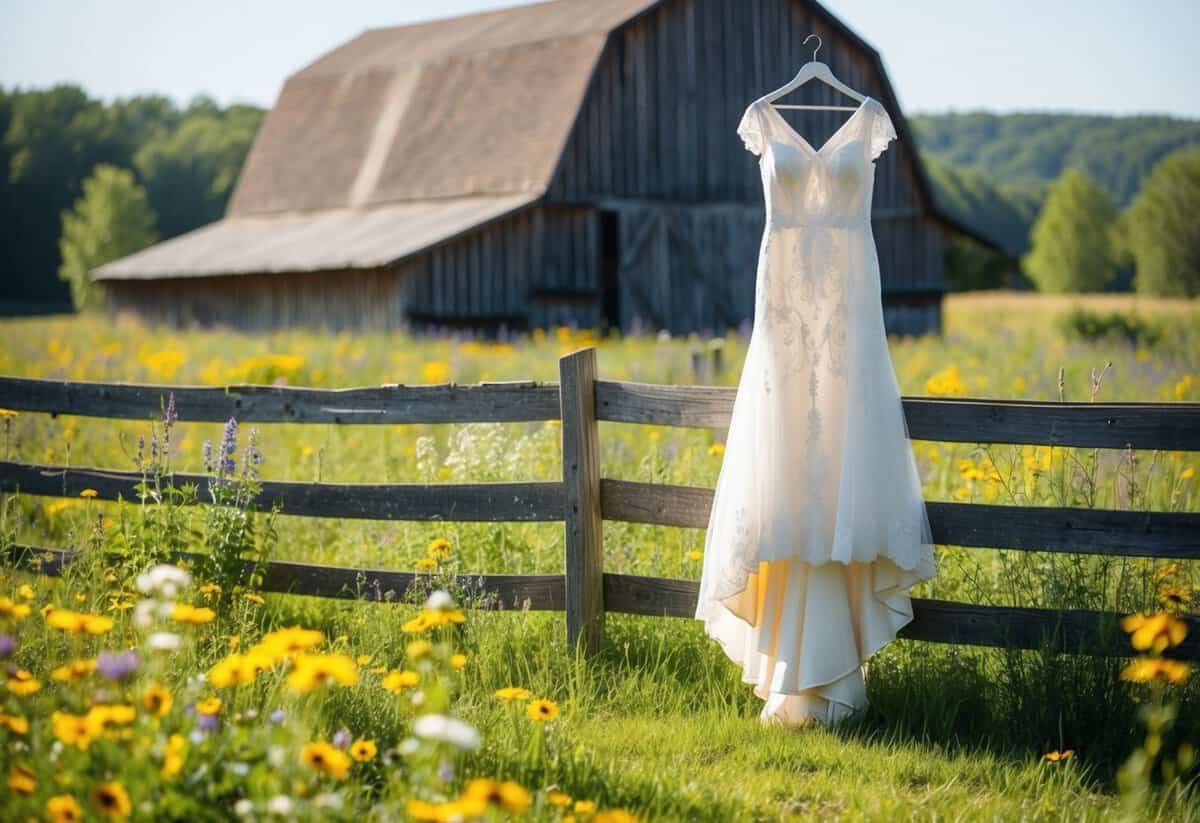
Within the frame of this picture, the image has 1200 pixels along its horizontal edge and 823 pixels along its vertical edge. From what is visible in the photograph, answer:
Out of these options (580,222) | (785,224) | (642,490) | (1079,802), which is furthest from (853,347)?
(580,222)

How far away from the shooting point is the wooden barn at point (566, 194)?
2023 cm

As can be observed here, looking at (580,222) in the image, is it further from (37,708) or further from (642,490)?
(37,708)

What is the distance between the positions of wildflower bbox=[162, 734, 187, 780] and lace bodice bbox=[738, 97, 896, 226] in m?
2.57

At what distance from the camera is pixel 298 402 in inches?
205

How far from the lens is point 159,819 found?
2.69 meters

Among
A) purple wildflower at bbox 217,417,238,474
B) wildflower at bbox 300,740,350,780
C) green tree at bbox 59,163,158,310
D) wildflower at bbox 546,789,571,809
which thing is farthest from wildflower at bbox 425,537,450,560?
green tree at bbox 59,163,158,310

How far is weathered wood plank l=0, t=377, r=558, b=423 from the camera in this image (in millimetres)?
4902

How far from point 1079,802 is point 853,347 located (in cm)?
158

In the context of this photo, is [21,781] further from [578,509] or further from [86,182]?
[86,182]

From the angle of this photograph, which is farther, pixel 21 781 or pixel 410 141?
pixel 410 141

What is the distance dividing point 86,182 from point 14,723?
59.9 m

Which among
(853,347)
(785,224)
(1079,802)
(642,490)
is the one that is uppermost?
(785,224)

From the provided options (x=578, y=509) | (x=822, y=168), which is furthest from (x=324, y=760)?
(x=822, y=168)

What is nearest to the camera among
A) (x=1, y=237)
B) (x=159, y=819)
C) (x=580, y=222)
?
(x=159, y=819)
